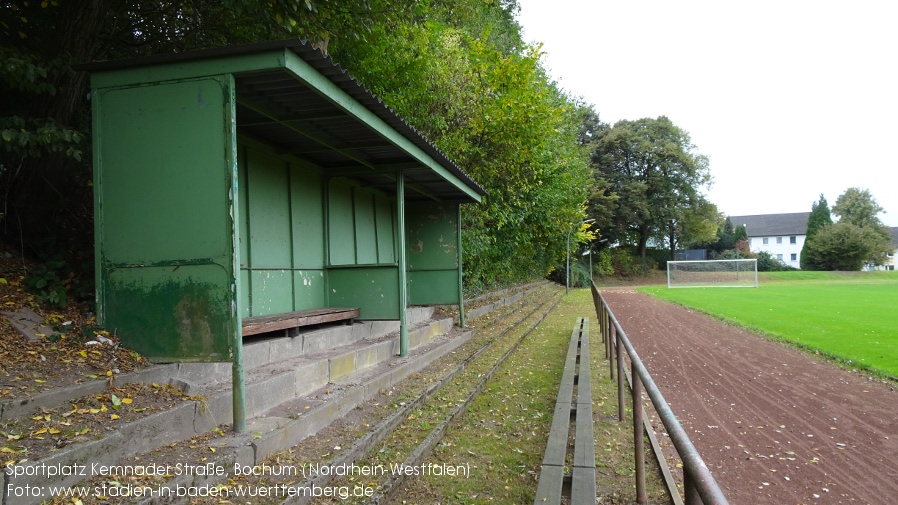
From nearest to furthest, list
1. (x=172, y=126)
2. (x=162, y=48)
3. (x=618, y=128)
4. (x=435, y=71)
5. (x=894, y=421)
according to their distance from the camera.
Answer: (x=172, y=126)
(x=894, y=421)
(x=162, y=48)
(x=435, y=71)
(x=618, y=128)

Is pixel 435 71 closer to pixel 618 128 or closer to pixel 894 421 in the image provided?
pixel 894 421

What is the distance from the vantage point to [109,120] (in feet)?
14.2

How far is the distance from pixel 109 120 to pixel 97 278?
4.00 feet

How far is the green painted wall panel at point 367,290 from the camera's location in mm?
7309

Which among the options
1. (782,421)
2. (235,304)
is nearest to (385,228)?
(235,304)

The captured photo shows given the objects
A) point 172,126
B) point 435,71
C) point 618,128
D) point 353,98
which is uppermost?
point 618,128

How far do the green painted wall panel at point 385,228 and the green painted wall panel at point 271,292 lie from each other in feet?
10.3

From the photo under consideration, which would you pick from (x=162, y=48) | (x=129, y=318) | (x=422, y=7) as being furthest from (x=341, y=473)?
(x=422, y=7)

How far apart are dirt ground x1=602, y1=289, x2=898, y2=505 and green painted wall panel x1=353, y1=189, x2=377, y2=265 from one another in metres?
5.00

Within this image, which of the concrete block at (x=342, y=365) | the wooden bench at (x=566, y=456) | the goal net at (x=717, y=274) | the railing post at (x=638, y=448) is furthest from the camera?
the goal net at (x=717, y=274)

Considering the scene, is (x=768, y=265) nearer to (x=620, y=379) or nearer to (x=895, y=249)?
(x=895, y=249)

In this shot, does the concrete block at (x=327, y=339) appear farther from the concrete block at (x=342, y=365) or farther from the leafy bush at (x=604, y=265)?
the leafy bush at (x=604, y=265)

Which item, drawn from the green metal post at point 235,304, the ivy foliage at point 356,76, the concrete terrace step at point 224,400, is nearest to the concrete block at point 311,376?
the concrete terrace step at point 224,400

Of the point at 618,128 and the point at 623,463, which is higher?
the point at 618,128
